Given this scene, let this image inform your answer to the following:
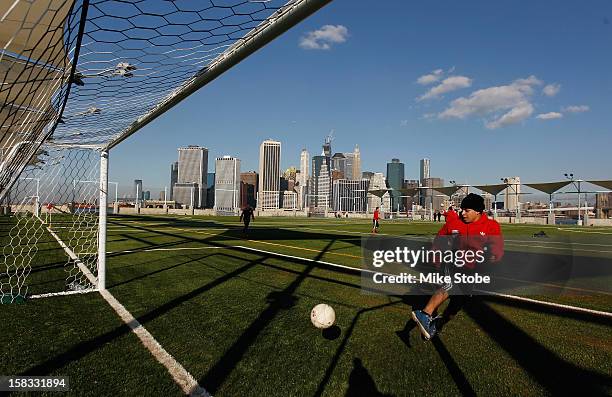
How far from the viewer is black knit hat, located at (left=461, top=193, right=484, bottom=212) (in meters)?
4.66

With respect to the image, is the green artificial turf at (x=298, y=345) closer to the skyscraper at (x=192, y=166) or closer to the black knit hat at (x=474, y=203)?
the black knit hat at (x=474, y=203)

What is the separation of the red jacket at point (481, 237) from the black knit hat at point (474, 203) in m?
0.19

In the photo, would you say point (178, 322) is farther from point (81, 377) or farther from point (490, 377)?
point (490, 377)

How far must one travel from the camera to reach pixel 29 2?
3.66 meters

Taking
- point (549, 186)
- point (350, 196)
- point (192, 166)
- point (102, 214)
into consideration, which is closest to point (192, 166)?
point (192, 166)

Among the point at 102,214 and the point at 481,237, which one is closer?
the point at 481,237

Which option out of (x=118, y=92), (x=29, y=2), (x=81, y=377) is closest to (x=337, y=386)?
(x=81, y=377)

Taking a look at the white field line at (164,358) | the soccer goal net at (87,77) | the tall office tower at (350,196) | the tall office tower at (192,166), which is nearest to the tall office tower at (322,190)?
the tall office tower at (350,196)

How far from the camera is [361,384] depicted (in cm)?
334

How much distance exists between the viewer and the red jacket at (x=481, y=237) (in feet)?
15.1

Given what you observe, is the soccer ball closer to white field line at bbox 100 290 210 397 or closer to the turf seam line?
white field line at bbox 100 290 210 397

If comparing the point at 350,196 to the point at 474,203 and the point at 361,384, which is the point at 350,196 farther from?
the point at 361,384

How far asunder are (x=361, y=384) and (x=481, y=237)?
2.48 m

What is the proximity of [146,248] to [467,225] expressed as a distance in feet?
39.4
